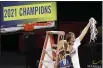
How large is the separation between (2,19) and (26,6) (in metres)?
0.20

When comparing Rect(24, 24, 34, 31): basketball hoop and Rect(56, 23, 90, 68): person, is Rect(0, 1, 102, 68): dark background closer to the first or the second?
Rect(24, 24, 34, 31): basketball hoop

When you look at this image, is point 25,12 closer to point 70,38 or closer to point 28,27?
point 28,27

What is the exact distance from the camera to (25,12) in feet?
6.63

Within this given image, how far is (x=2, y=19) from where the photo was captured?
6.54 ft

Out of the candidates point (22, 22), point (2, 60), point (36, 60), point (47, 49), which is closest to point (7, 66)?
point (2, 60)

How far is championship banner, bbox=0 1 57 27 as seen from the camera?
199 cm

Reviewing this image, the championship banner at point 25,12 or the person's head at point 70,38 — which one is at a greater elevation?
the championship banner at point 25,12

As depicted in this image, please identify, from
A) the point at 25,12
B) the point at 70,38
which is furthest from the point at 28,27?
the point at 70,38

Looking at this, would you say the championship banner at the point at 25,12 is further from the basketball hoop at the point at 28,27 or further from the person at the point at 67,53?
the person at the point at 67,53

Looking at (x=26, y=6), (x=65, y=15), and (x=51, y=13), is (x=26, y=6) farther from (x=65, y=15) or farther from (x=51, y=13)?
(x=65, y=15)

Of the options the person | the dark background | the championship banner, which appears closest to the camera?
the person

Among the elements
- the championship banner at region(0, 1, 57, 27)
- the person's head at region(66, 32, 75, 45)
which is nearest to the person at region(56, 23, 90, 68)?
the person's head at region(66, 32, 75, 45)

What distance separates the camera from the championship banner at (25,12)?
199cm

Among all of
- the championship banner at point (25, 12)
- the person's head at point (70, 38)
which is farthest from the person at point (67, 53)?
the championship banner at point (25, 12)
